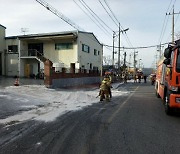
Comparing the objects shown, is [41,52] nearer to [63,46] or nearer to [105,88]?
[63,46]

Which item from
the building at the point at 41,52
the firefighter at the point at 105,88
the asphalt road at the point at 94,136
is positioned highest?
the building at the point at 41,52

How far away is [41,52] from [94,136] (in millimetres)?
38090

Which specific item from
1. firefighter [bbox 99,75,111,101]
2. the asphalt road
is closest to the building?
firefighter [bbox 99,75,111,101]

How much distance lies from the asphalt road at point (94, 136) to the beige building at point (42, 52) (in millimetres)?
31236

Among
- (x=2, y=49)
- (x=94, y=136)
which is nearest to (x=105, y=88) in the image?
(x=94, y=136)

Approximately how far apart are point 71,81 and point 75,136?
76.5ft

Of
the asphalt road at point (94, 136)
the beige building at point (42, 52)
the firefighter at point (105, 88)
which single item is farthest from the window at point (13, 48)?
the asphalt road at point (94, 136)

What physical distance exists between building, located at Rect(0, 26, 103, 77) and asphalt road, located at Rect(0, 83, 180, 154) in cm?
3125

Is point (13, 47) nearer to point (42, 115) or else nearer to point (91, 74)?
point (91, 74)

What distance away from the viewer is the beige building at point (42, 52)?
135 feet

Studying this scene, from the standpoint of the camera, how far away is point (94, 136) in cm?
734

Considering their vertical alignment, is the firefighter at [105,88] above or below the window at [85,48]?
below

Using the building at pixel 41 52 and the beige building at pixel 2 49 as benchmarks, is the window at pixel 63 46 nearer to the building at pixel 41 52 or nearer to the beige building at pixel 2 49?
the building at pixel 41 52

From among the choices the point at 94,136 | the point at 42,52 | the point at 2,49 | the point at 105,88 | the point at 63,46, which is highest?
the point at 63,46
